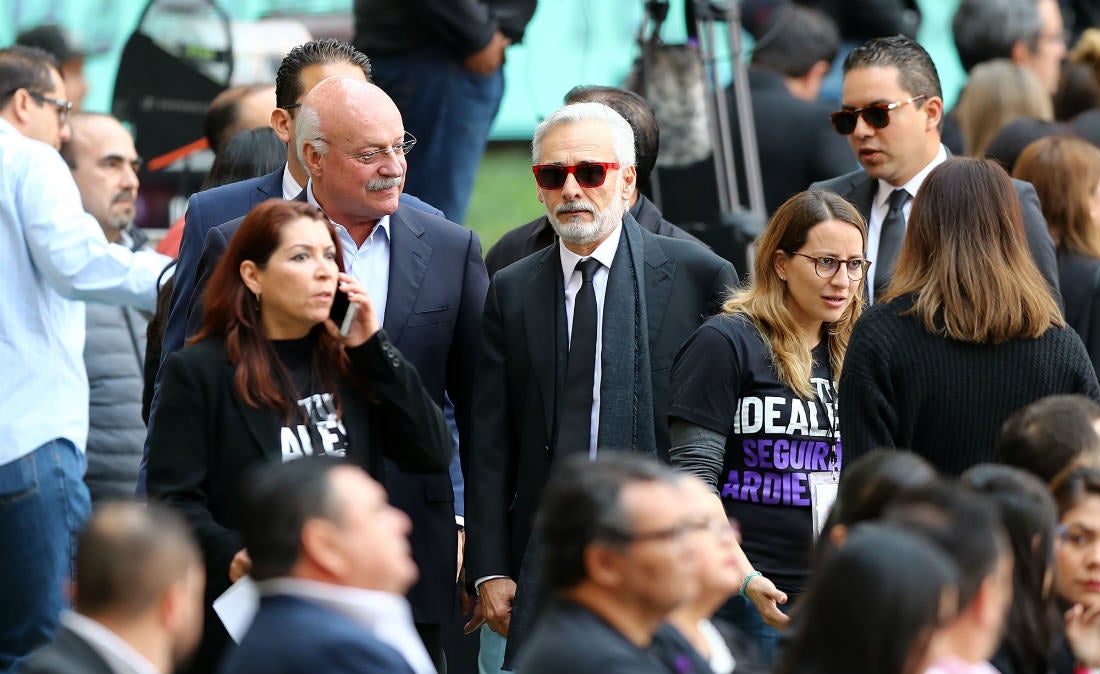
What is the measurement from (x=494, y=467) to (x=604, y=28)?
161 inches

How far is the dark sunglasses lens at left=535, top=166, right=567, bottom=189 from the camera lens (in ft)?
15.9

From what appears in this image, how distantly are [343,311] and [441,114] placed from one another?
2.78 meters

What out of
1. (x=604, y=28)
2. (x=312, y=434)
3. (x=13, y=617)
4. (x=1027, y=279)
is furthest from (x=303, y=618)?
(x=604, y=28)

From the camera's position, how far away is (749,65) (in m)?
8.62

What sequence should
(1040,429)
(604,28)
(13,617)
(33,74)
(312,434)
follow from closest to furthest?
(1040,429) → (312,434) → (13,617) → (33,74) → (604,28)

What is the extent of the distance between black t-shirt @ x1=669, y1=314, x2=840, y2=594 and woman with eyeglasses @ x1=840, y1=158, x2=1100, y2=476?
0.32 meters

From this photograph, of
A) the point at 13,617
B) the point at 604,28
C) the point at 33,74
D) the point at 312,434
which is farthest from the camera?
the point at 604,28

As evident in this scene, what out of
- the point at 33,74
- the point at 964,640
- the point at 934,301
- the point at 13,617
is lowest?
the point at 13,617

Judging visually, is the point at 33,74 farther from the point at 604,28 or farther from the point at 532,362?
the point at 604,28

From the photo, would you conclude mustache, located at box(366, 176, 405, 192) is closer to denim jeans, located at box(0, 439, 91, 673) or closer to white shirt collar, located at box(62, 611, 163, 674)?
denim jeans, located at box(0, 439, 91, 673)

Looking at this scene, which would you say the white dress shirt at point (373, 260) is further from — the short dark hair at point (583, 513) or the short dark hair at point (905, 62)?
the short dark hair at point (905, 62)

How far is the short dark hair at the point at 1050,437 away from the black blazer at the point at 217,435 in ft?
4.59

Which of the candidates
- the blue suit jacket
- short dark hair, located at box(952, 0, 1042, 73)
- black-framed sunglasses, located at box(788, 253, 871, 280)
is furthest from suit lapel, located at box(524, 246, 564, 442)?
short dark hair, located at box(952, 0, 1042, 73)

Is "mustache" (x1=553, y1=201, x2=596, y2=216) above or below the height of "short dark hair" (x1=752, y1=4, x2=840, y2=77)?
below
